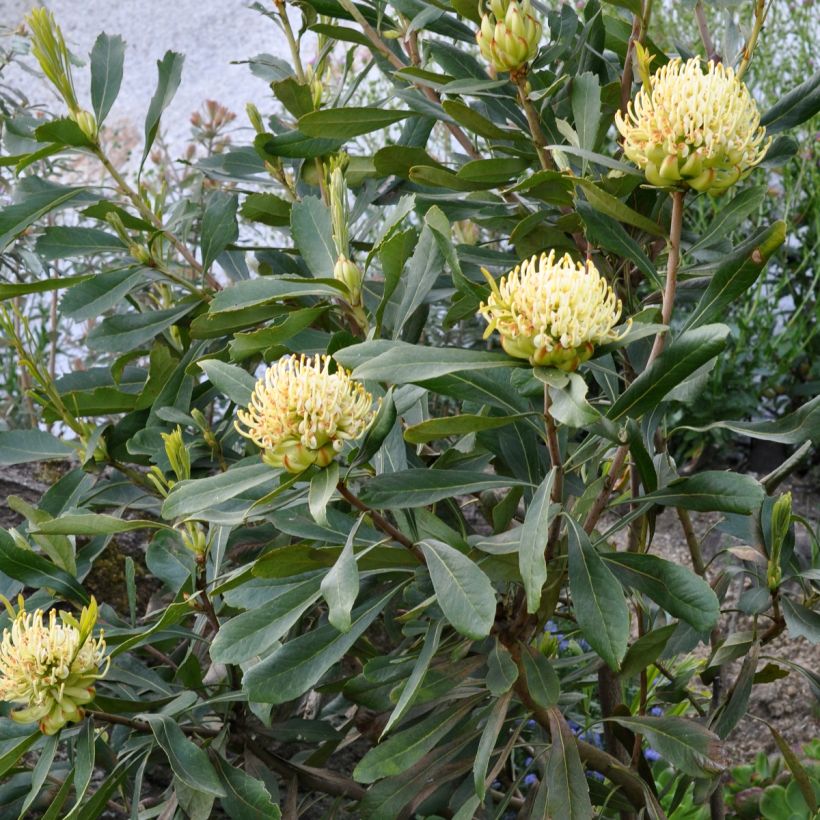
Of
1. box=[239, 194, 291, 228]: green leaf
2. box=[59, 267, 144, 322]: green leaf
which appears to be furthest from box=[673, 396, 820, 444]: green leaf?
box=[59, 267, 144, 322]: green leaf

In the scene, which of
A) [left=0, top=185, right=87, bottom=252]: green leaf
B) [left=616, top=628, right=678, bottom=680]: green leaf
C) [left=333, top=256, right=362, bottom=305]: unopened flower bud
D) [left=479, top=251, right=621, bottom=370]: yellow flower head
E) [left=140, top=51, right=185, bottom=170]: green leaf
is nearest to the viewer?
[left=479, top=251, right=621, bottom=370]: yellow flower head

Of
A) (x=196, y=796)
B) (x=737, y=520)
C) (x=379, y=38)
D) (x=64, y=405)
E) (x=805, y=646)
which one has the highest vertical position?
(x=379, y=38)

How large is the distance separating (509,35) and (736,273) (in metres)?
0.30

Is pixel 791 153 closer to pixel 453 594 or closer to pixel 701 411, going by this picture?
pixel 453 594

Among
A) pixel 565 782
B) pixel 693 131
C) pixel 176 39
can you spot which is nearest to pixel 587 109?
pixel 693 131

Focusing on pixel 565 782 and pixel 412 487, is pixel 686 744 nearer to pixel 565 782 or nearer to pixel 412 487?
pixel 565 782

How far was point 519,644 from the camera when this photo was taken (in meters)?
1.07

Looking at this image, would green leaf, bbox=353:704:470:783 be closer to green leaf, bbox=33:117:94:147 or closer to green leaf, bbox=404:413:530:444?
green leaf, bbox=404:413:530:444

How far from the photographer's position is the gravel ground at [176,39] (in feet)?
16.5

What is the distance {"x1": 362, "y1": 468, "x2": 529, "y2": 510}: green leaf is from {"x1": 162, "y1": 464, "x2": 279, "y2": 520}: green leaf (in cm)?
11

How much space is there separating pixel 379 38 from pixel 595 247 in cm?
36

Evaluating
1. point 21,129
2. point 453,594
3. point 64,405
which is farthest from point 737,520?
point 21,129

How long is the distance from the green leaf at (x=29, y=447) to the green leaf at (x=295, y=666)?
0.50 m

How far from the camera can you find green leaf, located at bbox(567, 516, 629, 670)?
87 cm
